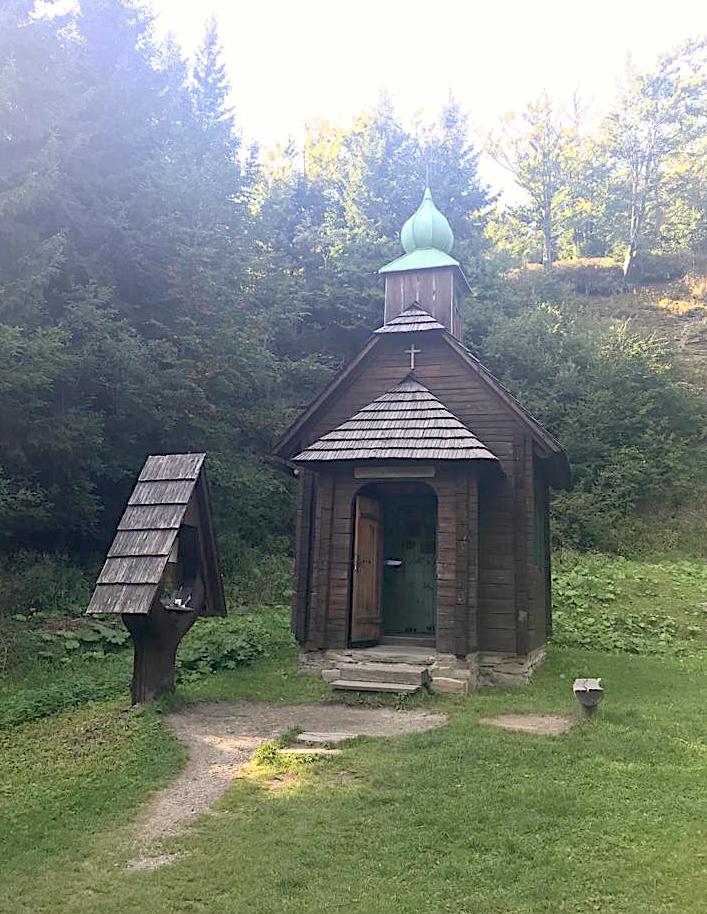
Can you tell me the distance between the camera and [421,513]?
43.2 feet

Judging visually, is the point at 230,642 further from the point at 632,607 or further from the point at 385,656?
the point at 632,607

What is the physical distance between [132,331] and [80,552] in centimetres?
478

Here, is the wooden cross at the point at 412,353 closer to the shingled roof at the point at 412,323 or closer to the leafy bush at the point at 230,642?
the shingled roof at the point at 412,323

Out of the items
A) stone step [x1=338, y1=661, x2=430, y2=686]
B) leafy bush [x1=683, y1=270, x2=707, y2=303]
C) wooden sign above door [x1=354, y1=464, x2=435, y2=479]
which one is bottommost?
stone step [x1=338, y1=661, x2=430, y2=686]

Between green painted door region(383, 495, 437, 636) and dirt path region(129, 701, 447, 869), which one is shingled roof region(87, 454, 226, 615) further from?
green painted door region(383, 495, 437, 636)

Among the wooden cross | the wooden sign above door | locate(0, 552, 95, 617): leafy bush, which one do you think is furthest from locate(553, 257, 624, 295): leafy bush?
locate(0, 552, 95, 617): leafy bush

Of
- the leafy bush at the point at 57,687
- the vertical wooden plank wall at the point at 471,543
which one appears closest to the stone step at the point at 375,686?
the vertical wooden plank wall at the point at 471,543

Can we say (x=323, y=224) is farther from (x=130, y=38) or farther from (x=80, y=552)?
(x=80, y=552)

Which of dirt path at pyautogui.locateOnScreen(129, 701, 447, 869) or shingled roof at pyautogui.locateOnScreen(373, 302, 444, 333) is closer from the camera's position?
dirt path at pyautogui.locateOnScreen(129, 701, 447, 869)

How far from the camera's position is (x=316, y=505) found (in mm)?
11688

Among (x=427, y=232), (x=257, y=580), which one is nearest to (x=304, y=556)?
(x=257, y=580)

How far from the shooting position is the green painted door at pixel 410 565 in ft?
42.5

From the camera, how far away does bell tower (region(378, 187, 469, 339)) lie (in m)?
13.0

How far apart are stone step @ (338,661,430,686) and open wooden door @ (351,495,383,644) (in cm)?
80
